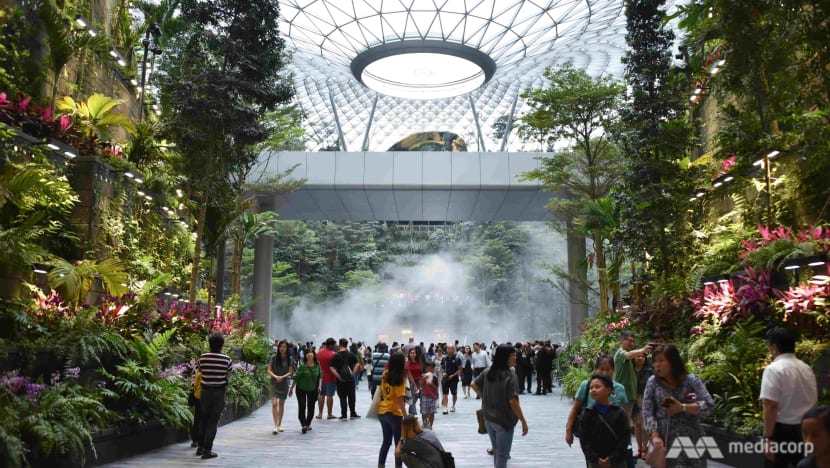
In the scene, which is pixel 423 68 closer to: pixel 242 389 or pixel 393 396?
pixel 242 389

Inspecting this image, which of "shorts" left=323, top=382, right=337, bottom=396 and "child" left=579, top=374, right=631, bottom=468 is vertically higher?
"child" left=579, top=374, right=631, bottom=468

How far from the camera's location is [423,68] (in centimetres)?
3606

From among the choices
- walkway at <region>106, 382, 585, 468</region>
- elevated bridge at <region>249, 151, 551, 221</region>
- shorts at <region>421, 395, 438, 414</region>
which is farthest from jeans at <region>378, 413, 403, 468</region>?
elevated bridge at <region>249, 151, 551, 221</region>

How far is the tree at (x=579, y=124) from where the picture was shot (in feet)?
69.5

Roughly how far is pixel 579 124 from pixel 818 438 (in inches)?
767

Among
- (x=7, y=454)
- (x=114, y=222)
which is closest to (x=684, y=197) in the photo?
(x=114, y=222)

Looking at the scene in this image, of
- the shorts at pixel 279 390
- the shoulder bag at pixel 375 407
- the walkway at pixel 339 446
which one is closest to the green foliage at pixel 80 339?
the walkway at pixel 339 446

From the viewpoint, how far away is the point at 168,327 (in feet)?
39.9

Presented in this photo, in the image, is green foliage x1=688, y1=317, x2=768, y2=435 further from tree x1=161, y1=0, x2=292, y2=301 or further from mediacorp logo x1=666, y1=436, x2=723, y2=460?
tree x1=161, y1=0, x2=292, y2=301

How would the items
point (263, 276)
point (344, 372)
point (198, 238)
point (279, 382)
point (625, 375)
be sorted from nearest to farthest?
point (625, 375)
point (279, 382)
point (344, 372)
point (198, 238)
point (263, 276)

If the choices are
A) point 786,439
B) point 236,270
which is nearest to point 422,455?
point 786,439

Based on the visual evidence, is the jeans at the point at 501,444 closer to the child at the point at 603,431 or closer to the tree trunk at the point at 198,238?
the child at the point at 603,431

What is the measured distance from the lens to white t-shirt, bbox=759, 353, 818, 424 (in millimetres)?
4887

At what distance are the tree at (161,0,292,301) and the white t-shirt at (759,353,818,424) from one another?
464 inches
